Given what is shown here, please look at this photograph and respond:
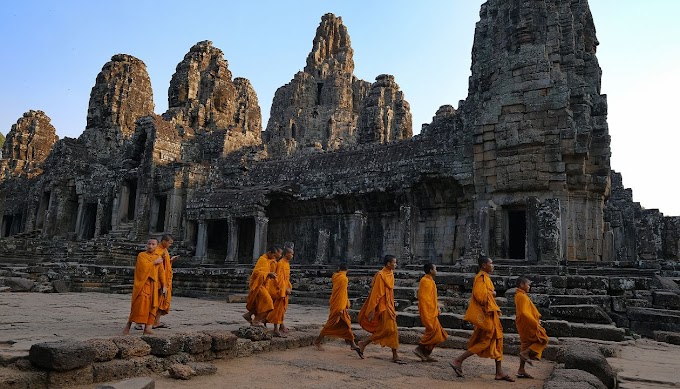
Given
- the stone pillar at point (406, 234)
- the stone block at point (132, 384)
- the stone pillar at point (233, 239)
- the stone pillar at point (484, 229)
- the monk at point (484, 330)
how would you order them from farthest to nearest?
1. the stone pillar at point (233, 239)
2. the stone pillar at point (406, 234)
3. the stone pillar at point (484, 229)
4. the monk at point (484, 330)
5. the stone block at point (132, 384)

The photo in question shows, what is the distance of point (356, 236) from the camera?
19328 millimetres

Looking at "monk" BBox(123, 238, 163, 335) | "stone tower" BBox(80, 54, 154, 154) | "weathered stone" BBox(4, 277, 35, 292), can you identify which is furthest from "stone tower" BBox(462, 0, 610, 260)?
"stone tower" BBox(80, 54, 154, 154)

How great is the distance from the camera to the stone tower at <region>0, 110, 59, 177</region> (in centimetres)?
4075

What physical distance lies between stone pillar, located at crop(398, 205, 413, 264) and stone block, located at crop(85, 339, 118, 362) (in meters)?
12.9

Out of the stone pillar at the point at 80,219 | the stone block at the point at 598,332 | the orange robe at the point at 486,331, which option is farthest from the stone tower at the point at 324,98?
the orange robe at the point at 486,331

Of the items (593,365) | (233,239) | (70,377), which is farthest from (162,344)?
(233,239)

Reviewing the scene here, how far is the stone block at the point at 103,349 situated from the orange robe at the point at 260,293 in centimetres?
279

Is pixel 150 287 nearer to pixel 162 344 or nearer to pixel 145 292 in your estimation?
pixel 145 292

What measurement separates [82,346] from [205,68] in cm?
3104

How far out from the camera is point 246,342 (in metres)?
6.65

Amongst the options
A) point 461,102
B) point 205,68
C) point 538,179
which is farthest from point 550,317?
point 205,68

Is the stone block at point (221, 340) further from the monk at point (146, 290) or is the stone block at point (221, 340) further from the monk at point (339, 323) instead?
the monk at point (339, 323)

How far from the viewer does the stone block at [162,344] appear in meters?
5.42

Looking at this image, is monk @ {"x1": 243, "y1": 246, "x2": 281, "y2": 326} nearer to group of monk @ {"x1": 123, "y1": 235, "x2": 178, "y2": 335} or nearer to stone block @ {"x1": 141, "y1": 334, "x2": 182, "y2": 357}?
group of monk @ {"x1": 123, "y1": 235, "x2": 178, "y2": 335}
